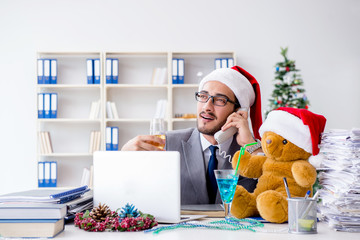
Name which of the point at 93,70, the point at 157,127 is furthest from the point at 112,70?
the point at 157,127

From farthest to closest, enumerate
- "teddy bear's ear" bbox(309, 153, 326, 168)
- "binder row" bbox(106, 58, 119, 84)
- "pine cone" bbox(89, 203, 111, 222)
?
"binder row" bbox(106, 58, 119, 84)
"teddy bear's ear" bbox(309, 153, 326, 168)
"pine cone" bbox(89, 203, 111, 222)

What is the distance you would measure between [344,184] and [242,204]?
31 centimetres

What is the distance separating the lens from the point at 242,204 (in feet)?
4.25

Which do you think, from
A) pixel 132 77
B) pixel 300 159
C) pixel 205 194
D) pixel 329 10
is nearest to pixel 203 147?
pixel 205 194

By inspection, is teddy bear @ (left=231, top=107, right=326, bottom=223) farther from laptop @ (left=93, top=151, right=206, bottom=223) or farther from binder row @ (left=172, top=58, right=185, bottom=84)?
binder row @ (left=172, top=58, right=185, bottom=84)

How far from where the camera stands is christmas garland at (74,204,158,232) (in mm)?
1094

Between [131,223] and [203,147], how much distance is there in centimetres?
111

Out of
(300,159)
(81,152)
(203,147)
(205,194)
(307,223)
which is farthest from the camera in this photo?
(81,152)

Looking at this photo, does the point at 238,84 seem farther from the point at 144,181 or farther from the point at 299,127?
the point at 144,181

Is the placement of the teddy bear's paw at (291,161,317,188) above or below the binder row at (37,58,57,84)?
below

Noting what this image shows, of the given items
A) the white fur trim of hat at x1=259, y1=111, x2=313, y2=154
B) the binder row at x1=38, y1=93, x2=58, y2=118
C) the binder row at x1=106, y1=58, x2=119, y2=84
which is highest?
the binder row at x1=106, y1=58, x2=119, y2=84

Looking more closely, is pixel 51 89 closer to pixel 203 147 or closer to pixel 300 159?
pixel 203 147

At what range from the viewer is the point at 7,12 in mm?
4812

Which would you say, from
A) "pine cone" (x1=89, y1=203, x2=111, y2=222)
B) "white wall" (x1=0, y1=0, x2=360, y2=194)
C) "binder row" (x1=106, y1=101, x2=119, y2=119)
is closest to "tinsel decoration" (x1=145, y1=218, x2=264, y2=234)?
"pine cone" (x1=89, y1=203, x2=111, y2=222)
